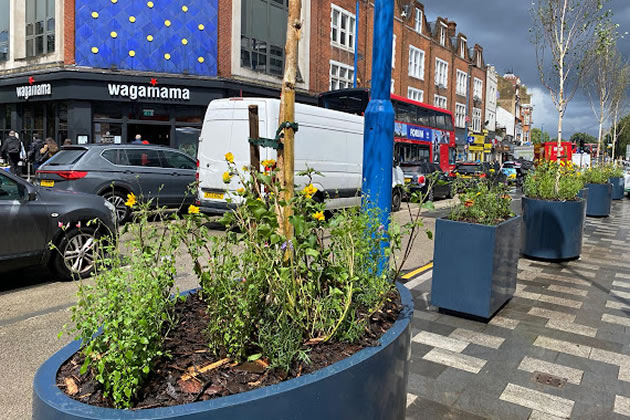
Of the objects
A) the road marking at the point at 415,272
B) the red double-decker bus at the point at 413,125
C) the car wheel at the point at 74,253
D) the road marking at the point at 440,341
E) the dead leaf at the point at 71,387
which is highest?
the red double-decker bus at the point at 413,125

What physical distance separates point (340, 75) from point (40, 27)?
15631 mm

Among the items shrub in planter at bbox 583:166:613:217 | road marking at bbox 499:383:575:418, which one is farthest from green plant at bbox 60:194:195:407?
shrub in planter at bbox 583:166:613:217

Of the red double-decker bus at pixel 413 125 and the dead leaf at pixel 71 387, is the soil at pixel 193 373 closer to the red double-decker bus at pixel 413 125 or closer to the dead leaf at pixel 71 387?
the dead leaf at pixel 71 387

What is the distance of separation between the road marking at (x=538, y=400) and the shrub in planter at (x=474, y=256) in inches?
52.4

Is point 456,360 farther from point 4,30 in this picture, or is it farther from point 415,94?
point 415,94

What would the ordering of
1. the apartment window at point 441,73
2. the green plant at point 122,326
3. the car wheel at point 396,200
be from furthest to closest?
1. the apartment window at point 441,73
2. the car wheel at point 396,200
3. the green plant at point 122,326

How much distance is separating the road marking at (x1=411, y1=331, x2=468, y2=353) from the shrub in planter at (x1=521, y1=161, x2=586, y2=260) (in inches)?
162

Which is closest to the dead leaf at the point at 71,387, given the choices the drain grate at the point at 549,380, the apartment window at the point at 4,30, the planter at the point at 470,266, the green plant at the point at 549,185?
the drain grate at the point at 549,380

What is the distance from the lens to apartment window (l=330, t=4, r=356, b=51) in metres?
29.7

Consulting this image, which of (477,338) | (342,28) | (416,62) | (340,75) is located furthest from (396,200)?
(416,62)

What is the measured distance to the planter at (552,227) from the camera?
781 centimetres

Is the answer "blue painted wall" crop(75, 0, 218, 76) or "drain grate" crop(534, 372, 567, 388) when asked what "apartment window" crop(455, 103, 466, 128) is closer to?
"blue painted wall" crop(75, 0, 218, 76)

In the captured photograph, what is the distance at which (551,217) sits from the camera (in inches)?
309

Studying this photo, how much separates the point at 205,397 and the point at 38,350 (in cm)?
317
